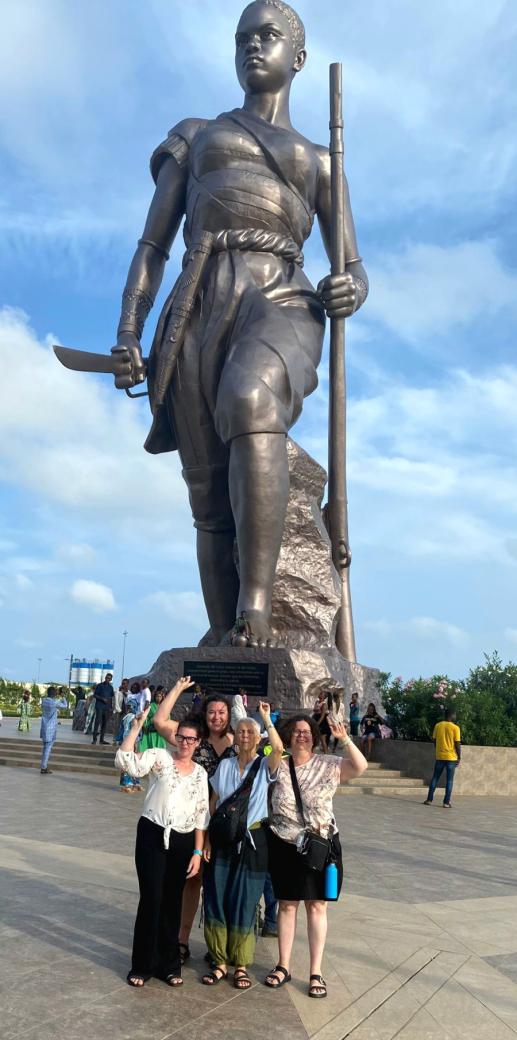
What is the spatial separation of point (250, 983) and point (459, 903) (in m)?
2.31

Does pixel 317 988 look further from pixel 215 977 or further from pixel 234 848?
pixel 234 848

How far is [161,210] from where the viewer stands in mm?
13883

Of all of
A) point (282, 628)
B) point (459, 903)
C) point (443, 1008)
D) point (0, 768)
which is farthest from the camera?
point (0, 768)

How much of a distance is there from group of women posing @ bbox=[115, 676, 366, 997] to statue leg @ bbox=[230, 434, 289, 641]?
275 inches

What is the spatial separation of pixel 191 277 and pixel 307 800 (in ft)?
32.6

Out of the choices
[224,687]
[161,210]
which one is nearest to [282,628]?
[224,687]

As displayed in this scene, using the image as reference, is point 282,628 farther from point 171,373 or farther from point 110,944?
point 110,944

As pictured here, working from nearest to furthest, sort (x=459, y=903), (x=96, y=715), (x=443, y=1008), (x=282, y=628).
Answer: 1. (x=443, y=1008)
2. (x=459, y=903)
3. (x=282, y=628)
4. (x=96, y=715)

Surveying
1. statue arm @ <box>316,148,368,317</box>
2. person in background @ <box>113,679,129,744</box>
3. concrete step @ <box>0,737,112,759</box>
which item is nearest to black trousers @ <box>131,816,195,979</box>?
concrete step @ <box>0,737,112,759</box>

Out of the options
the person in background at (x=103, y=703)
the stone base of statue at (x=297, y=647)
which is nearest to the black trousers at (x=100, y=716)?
the person in background at (x=103, y=703)

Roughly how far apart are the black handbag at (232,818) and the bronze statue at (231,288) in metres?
8.03

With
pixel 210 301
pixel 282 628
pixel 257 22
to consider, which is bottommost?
pixel 282 628

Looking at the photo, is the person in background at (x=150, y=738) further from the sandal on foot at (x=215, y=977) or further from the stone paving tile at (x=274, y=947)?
the sandal on foot at (x=215, y=977)

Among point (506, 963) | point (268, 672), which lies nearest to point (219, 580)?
point (268, 672)
